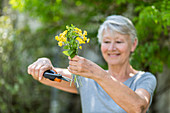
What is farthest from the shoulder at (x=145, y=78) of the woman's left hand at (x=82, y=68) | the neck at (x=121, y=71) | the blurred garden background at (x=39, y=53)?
the blurred garden background at (x=39, y=53)

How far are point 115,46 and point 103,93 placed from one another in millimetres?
490

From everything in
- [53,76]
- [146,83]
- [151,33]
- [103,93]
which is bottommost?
[103,93]

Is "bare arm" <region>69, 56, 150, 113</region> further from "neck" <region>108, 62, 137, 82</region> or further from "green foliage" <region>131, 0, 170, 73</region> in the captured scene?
"green foliage" <region>131, 0, 170, 73</region>

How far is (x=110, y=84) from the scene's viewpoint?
66.6 inches

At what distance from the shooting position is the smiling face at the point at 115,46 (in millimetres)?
2268

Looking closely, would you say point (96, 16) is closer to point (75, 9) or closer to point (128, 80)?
point (75, 9)

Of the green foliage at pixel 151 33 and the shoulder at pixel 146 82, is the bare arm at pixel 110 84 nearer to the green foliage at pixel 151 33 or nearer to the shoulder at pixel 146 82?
the shoulder at pixel 146 82

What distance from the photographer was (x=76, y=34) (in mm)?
1631

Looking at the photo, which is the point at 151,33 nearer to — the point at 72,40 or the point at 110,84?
the point at 110,84

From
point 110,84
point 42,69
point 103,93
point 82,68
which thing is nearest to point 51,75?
point 42,69

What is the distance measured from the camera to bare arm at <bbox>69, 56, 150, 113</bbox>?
1620mm

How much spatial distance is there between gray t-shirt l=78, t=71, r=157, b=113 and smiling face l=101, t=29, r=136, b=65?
24 centimetres

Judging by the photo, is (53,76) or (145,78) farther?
(145,78)

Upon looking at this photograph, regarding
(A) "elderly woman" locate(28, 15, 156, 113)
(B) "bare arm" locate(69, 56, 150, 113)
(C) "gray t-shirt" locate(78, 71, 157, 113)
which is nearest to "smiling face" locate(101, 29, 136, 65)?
(A) "elderly woman" locate(28, 15, 156, 113)
